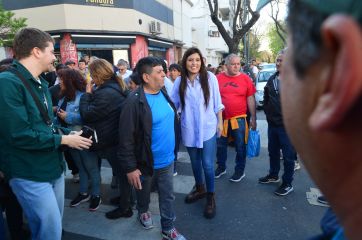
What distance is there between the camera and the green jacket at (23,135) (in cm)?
205

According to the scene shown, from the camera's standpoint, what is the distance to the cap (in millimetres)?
389

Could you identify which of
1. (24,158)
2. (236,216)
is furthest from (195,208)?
(24,158)

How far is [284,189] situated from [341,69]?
4079 millimetres

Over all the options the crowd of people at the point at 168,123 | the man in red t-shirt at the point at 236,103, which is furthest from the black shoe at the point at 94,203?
the man in red t-shirt at the point at 236,103

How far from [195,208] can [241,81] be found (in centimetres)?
203

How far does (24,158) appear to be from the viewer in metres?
2.18

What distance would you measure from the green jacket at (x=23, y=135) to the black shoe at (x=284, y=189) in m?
3.01

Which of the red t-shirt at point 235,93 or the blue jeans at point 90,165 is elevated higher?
the red t-shirt at point 235,93

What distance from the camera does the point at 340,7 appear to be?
40cm

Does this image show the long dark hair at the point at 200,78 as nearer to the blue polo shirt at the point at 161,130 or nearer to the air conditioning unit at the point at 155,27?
the blue polo shirt at the point at 161,130

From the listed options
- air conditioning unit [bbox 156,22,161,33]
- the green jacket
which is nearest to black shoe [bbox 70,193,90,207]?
the green jacket

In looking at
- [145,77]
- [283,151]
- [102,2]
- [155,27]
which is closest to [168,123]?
[145,77]

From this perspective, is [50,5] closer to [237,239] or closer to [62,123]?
[62,123]

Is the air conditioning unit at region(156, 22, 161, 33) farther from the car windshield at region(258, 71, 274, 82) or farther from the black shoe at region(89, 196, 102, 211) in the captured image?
the black shoe at region(89, 196, 102, 211)
